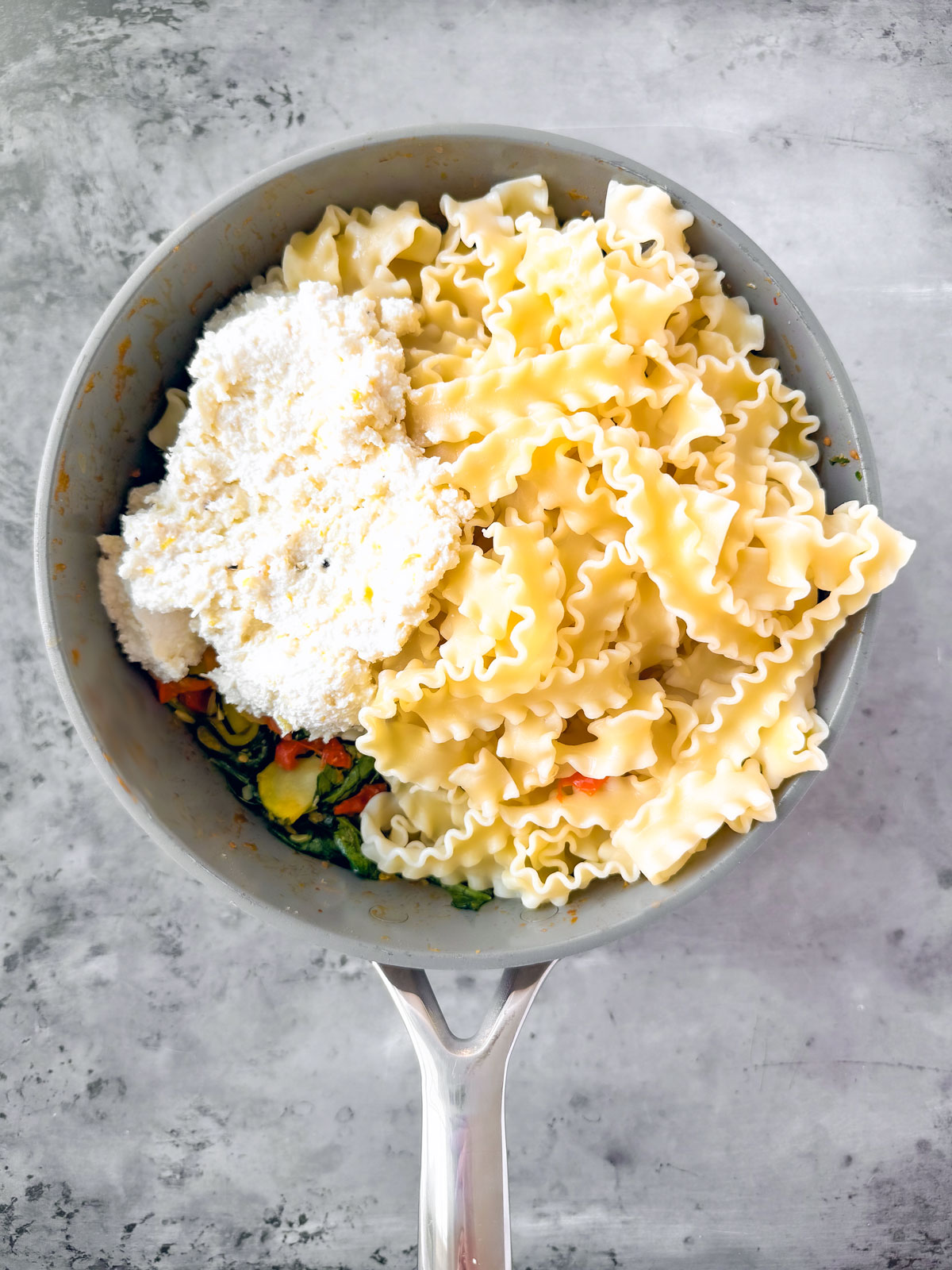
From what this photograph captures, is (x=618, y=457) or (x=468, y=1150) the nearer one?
(x=618, y=457)

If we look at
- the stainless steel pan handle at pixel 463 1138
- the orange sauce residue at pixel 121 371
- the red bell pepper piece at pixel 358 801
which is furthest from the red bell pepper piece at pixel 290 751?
the orange sauce residue at pixel 121 371

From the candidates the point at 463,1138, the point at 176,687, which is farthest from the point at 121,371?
the point at 463,1138

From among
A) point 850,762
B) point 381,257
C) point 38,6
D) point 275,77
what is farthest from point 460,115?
point 850,762

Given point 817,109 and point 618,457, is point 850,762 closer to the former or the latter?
point 618,457

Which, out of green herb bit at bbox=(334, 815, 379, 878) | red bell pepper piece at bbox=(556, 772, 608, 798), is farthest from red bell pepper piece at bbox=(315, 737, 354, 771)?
red bell pepper piece at bbox=(556, 772, 608, 798)

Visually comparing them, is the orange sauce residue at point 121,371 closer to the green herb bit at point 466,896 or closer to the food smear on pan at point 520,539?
the food smear on pan at point 520,539

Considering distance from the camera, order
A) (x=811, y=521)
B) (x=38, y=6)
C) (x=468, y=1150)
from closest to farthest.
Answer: (x=811, y=521) → (x=468, y=1150) → (x=38, y=6)

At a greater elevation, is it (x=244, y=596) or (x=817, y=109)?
(x=817, y=109)

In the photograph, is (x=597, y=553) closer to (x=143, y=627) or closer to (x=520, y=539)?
(x=520, y=539)
